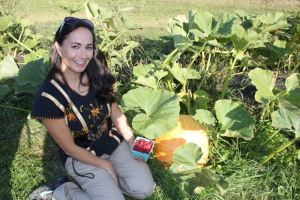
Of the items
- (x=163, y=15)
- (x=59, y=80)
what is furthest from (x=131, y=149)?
(x=163, y=15)

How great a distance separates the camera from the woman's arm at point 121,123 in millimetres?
2109

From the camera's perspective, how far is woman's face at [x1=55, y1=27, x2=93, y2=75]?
1710mm

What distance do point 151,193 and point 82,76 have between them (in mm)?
925

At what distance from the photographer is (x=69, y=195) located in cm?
187

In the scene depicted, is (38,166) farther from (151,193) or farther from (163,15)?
(163,15)

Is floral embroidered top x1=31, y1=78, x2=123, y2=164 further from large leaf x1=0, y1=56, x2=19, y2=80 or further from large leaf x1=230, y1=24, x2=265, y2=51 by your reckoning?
large leaf x1=0, y1=56, x2=19, y2=80

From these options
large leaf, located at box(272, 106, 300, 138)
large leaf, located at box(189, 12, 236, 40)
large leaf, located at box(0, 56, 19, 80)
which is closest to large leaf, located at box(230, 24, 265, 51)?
large leaf, located at box(189, 12, 236, 40)

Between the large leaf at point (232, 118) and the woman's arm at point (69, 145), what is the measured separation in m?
0.83

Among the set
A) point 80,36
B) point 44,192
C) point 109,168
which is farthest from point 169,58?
point 44,192

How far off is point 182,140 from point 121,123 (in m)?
0.47

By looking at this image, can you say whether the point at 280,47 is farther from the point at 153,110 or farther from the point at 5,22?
the point at 5,22

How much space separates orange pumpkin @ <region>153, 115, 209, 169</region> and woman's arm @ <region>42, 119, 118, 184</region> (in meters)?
0.42

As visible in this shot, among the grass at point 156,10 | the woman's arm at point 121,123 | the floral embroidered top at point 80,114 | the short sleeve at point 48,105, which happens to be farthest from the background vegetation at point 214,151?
the grass at point 156,10

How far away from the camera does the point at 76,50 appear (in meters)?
1.72
